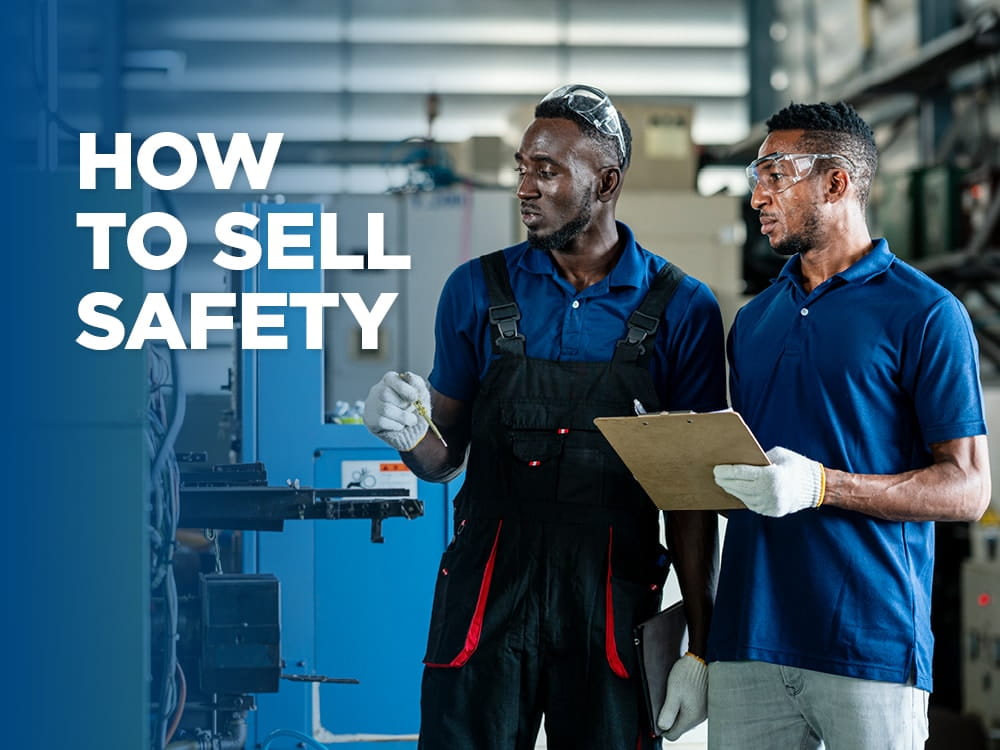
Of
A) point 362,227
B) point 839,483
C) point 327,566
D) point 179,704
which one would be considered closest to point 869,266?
point 839,483

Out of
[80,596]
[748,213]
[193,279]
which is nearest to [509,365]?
[80,596]

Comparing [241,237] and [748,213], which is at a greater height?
[748,213]

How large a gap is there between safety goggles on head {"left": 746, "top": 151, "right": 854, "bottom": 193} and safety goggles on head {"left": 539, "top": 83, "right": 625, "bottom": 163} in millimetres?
225

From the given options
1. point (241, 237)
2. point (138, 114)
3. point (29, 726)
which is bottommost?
Result: point (29, 726)

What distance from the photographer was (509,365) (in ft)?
5.93

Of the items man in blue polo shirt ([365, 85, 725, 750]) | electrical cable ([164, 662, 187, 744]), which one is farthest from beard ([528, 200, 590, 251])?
electrical cable ([164, 662, 187, 744])

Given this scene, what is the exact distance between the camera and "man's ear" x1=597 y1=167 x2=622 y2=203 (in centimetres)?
190

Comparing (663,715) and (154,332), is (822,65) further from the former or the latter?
(663,715)

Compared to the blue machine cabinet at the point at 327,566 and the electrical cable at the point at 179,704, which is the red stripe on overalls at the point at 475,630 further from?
the blue machine cabinet at the point at 327,566

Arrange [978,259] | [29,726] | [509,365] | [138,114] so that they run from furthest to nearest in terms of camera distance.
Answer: [138,114] < [978,259] < [29,726] < [509,365]

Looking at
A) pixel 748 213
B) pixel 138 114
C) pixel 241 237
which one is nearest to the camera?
pixel 241 237

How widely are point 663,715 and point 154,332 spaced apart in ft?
4.30

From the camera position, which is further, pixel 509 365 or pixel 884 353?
pixel 509 365

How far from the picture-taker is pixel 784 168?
71.7 inches
